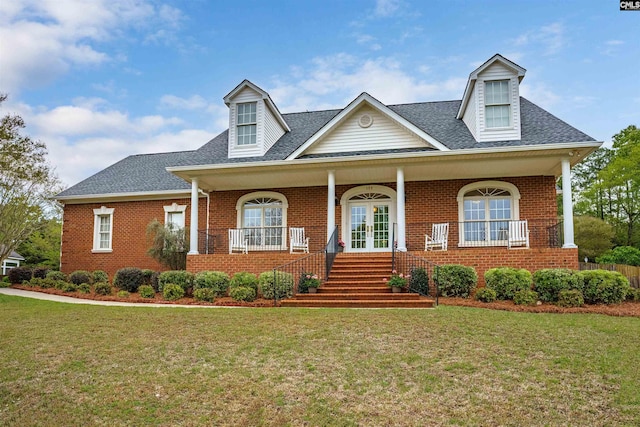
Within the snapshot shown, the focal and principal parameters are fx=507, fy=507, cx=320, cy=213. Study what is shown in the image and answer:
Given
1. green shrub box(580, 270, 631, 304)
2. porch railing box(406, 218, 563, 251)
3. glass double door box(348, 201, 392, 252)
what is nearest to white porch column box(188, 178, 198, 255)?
glass double door box(348, 201, 392, 252)

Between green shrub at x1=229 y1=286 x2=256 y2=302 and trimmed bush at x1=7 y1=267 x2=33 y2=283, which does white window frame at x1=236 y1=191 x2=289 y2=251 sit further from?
trimmed bush at x1=7 y1=267 x2=33 y2=283

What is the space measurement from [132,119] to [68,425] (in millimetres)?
17257

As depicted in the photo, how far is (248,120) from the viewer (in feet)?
55.8

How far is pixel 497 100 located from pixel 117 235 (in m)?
14.6

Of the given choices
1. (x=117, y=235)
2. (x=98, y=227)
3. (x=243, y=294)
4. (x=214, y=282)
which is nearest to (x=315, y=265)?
(x=243, y=294)

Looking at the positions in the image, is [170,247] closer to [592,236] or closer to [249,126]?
[249,126]

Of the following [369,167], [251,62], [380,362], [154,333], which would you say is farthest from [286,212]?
[380,362]

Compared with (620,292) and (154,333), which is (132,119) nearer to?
(154,333)

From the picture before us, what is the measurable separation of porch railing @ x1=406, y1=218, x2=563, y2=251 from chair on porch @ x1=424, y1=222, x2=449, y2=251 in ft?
1.17

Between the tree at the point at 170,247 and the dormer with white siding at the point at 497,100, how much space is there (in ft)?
33.6

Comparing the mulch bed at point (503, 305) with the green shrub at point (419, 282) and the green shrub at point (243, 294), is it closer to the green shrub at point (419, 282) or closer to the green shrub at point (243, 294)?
the green shrub at point (243, 294)

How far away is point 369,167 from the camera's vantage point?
49.8 ft

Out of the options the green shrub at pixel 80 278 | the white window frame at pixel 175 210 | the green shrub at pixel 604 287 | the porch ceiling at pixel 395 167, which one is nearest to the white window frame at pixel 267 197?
the porch ceiling at pixel 395 167

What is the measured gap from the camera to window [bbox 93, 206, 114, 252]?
65.4 feet
